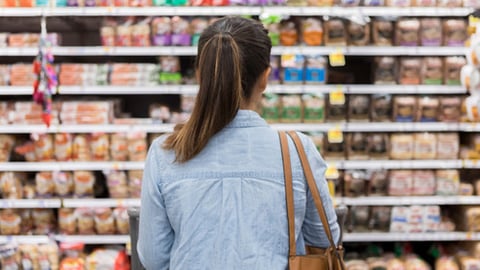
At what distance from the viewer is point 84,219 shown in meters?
3.82

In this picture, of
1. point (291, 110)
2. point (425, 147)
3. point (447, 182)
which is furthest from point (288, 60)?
point (447, 182)

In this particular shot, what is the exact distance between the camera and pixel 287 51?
144 inches

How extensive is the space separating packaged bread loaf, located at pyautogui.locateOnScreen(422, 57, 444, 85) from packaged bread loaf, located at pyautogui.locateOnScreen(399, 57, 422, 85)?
0.04 meters

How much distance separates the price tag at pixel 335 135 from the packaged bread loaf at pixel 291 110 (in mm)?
237

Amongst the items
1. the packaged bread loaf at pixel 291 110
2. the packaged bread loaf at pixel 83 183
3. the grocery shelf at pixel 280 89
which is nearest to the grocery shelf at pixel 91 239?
the packaged bread loaf at pixel 83 183

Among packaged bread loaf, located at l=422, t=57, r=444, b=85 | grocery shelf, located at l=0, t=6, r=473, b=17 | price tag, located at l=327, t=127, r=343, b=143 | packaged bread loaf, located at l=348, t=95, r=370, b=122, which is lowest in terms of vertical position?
price tag, located at l=327, t=127, r=343, b=143

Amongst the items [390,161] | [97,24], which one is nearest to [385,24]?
[390,161]

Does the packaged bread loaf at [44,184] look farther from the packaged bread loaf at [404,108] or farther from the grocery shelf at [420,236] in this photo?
the packaged bread loaf at [404,108]

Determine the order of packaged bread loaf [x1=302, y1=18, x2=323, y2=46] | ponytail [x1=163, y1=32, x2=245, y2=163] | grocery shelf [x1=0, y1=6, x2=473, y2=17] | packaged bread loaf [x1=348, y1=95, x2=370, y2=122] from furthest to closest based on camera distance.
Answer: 1. packaged bread loaf [x1=348, y1=95, x2=370, y2=122]
2. packaged bread loaf [x1=302, y1=18, x2=323, y2=46]
3. grocery shelf [x1=0, y1=6, x2=473, y2=17]
4. ponytail [x1=163, y1=32, x2=245, y2=163]

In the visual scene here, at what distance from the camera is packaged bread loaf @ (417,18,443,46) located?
377 centimetres

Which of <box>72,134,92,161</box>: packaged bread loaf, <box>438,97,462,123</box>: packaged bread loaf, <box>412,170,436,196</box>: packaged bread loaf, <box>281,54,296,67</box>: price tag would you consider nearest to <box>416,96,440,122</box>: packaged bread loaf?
<box>438,97,462,123</box>: packaged bread loaf

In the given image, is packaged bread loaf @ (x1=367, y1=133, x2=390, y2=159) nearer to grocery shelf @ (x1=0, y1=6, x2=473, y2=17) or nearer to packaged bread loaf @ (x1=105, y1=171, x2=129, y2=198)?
grocery shelf @ (x1=0, y1=6, x2=473, y2=17)

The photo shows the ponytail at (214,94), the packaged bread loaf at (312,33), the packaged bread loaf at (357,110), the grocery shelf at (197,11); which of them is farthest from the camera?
the packaged bread loaf at (357,110)

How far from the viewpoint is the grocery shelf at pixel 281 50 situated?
12.0ft
